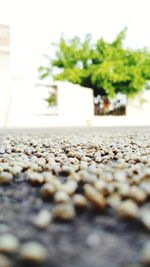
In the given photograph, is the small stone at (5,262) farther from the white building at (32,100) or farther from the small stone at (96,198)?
the white building at (32,100)

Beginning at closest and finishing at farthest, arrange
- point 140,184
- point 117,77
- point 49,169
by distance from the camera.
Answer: point 140,184 < point 49,169 < point 117,77

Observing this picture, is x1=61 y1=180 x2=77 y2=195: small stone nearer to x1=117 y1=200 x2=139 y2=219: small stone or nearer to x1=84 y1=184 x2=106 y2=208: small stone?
x1=84 y1=184 x2=106 y2=208: small stone

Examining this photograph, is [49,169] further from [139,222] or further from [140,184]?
[139,222]

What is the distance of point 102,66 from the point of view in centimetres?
1816

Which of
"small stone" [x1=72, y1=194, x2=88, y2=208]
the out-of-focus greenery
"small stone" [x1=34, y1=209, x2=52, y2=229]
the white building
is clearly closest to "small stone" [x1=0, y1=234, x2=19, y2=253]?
"small stone" [x1=34, y1=209, x2=52, y2=229]

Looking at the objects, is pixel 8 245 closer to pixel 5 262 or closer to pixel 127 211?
pixel 5 262

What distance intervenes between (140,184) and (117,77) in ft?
55.7

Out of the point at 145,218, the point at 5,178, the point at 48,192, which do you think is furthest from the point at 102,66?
the point at 145,218

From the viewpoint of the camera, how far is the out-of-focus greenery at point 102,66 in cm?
1822

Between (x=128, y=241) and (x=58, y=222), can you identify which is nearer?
(x=128, y=241)

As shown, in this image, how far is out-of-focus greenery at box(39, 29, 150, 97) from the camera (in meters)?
18.2

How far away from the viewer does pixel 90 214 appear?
109 centimetres

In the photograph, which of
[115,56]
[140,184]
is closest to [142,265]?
[140,184]

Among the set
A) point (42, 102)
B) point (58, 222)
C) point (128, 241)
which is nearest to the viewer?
point (128, 241)
